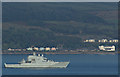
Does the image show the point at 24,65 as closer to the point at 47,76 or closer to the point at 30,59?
the point at 30,59

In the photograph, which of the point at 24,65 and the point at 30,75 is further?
the point at 24,65

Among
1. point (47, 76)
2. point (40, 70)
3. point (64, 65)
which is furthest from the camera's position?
point (64, 65)

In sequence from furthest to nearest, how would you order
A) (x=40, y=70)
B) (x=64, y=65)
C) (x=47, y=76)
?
(x=64, y=65)
(x=40, y=70)
(x=47, y=76)

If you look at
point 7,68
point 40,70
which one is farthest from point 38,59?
point 7,68

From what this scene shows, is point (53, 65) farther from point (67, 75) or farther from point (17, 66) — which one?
point (67, 75)

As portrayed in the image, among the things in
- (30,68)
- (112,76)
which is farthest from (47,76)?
(30,68)

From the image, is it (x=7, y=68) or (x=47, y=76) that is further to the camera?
(x=7, y=68)

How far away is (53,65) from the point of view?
181000 millimetres

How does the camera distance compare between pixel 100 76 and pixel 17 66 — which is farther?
pixel 17 66

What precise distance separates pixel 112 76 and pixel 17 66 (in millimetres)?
38695

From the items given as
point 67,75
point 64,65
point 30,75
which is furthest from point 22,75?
point 64,65

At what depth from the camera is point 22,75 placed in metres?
154

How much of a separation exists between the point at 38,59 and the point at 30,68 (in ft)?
19.5

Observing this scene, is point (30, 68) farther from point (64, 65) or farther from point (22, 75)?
point (22, 75)
